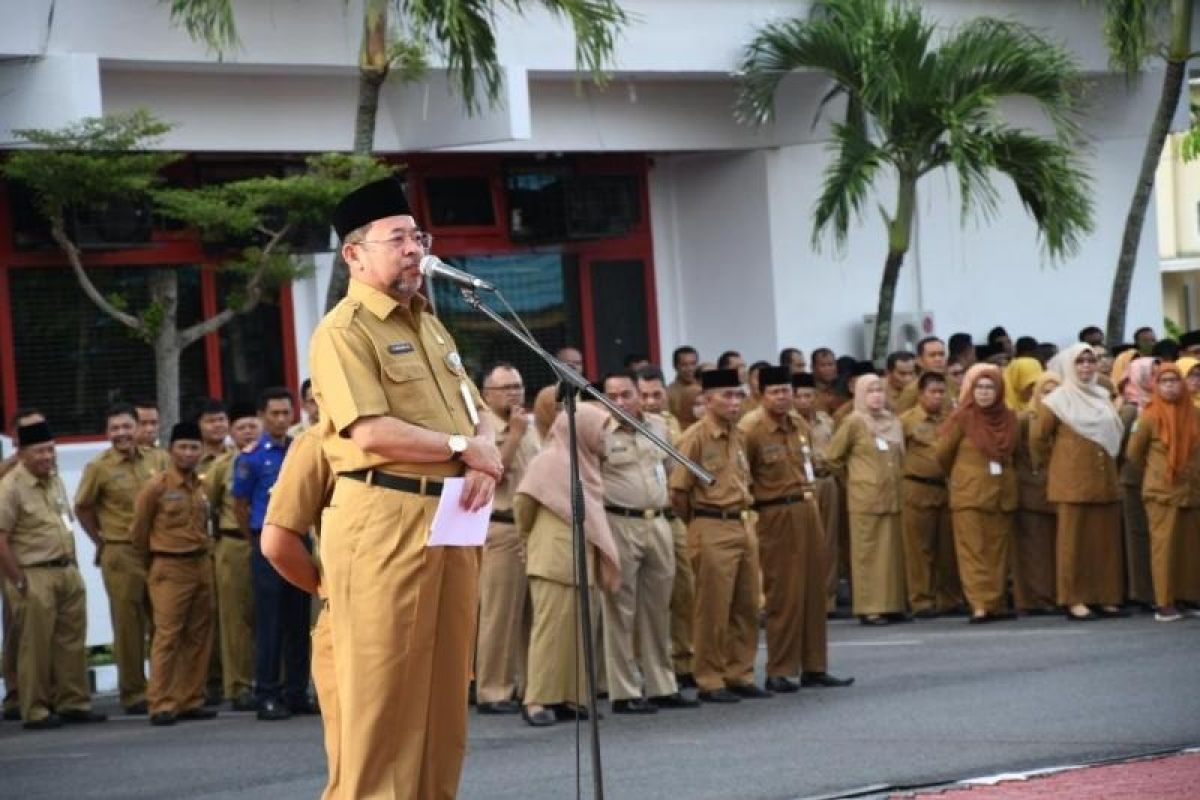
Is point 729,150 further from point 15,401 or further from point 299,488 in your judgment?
point 299,488

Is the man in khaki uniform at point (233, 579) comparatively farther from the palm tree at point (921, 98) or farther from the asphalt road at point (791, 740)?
the palm tree at point (921, 98)

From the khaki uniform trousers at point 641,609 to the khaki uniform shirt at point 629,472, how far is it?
0.38 ft

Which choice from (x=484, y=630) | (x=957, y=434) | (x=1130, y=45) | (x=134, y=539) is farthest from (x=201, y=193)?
(x=1130, y=45)

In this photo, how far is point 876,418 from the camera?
1886 cm

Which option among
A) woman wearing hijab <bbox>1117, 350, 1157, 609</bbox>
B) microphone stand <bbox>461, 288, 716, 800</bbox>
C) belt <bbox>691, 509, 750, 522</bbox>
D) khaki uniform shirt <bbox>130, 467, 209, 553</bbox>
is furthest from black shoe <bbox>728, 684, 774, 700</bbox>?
microphone stand <bbox>461, 288, 716, 800</bbox>

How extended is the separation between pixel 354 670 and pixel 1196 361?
1239cm

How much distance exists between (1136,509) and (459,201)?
25.7 feet

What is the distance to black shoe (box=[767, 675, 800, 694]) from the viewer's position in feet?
46.8

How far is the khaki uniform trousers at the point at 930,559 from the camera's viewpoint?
1883cm

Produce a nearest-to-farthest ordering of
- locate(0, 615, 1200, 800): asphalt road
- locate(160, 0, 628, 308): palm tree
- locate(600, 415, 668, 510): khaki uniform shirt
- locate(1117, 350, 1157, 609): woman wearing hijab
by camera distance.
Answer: locate(0, 615, 1200, 800): asphalt road < locate(600, 415, 668, 510): khaki uniform shirt < locate(160, 0, 628, 308): palm tree < locate(1117, 350, 1157, 609): woman wearing hijab

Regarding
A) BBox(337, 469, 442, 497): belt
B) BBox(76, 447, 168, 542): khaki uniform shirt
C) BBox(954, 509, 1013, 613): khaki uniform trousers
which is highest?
BBox(337, 469, 442, 497): belt

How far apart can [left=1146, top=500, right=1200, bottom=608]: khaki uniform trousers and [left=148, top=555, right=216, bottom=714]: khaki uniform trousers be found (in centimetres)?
693

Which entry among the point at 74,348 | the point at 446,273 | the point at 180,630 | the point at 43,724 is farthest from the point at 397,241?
the point at 74,348

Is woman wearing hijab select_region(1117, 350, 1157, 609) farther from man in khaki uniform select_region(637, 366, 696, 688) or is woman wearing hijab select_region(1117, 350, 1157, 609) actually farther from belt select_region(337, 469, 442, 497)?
belt select_region(337, 469, 442, 497)
